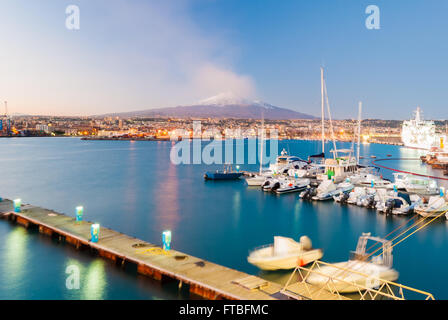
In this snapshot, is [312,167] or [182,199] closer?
[182,199]

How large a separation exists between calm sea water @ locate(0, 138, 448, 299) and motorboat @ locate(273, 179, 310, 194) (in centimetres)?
123

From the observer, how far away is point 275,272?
12492 millimetres

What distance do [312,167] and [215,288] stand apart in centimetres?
3257

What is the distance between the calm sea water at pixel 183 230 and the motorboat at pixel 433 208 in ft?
2.36

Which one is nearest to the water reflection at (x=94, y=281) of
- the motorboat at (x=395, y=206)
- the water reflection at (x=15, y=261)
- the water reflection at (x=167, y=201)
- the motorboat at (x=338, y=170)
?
the water reflection at (x=15, y=261)

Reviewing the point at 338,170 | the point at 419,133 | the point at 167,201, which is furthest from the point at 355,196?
the point at 419,133

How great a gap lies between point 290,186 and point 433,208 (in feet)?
38.8

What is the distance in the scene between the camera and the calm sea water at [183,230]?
12.0 metres

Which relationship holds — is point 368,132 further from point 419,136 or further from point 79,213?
point 79,213

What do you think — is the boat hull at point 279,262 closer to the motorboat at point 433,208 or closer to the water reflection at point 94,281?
the water reflection at point 94,281

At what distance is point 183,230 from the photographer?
1939cm

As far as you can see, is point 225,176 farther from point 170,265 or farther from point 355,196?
point 170,265

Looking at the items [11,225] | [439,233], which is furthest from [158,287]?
[439,233]
